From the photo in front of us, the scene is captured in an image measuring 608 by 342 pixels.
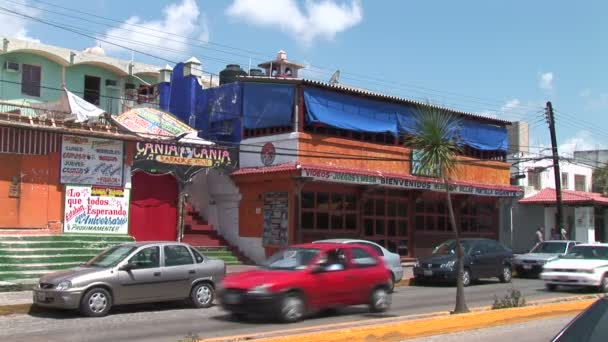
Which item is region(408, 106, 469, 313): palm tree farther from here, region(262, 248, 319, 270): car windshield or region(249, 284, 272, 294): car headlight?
region(249, 284, 272, 294): car headlight

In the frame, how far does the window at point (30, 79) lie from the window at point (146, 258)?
22.7m

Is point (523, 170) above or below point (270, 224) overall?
above

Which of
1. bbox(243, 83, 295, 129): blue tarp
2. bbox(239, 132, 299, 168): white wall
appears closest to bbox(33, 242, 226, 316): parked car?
bbox(239, 132, 299, 168): white wall

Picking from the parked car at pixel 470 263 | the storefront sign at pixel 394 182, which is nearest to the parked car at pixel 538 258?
the parked car at pixel 470 263

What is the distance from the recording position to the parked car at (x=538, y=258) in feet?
79.6

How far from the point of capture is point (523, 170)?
137 ft

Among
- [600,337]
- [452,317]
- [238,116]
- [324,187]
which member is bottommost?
[452,317]

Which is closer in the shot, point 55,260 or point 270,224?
point 55,260

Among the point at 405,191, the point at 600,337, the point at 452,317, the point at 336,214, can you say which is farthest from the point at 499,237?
the point at 600,337

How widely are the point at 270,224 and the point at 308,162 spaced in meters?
2.79

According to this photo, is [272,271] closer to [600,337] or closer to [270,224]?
[600,337]

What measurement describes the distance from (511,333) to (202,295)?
7.41 m

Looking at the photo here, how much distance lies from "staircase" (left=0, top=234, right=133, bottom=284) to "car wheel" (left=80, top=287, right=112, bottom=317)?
193 inches

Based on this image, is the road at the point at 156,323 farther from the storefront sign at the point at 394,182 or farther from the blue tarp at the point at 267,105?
the blue tarp at the point at 267,105
